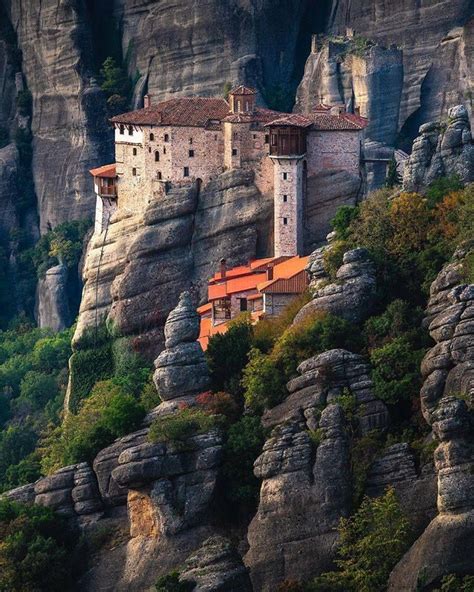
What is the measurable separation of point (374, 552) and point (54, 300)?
41252mm

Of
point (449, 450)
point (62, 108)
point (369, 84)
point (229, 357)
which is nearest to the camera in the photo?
point (449, 450)

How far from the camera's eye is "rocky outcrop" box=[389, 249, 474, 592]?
63.4 m

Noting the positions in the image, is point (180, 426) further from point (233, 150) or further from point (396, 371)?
point (233, 150)

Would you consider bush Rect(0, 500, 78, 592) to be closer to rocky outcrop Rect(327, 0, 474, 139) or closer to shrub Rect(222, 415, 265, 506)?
shrub Rect(222, 415, 265, 506)

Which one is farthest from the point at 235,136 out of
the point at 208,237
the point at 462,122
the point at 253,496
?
the point at 253,496

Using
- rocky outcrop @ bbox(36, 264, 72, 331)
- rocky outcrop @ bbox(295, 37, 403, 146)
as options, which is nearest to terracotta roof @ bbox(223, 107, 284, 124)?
rocky outcrop @ bbox(295, 37, 403, 146)

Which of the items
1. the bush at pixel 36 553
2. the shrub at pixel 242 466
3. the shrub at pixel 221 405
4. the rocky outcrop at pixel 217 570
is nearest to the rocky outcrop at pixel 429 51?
the shrub at pixel 221 405

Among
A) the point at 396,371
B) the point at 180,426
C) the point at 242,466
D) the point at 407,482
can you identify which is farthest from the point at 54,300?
the point at 407,482

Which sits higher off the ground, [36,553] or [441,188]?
[441,188]

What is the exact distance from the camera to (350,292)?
72.6 metres

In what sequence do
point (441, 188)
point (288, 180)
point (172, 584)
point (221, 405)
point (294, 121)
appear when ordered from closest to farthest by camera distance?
point (172, 584) → point (221, 405) → point (441, 188) → point (294, 121) → point (288, 180)

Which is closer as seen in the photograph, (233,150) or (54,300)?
(233,150)

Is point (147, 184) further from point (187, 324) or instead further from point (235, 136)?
point (187, 324)

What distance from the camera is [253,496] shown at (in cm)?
6938
